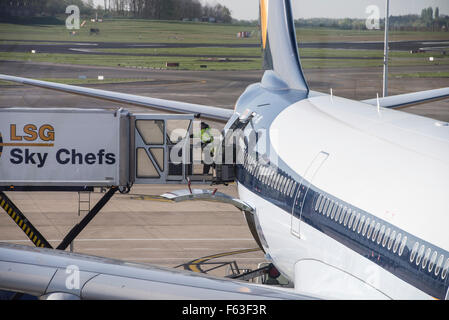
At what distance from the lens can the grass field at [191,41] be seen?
81125 millimetres

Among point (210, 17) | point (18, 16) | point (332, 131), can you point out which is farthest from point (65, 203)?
point (210, 17)

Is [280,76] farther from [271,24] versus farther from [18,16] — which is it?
[18,16]

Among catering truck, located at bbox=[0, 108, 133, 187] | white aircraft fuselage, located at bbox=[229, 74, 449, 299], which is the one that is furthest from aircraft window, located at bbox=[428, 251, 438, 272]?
catering truck, located at bbox=[0, 108, 133, 187]

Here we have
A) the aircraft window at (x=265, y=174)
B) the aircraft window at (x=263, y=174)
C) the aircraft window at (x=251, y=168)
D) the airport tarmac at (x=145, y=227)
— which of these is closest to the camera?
the aircraft window at (x=265, y=174)

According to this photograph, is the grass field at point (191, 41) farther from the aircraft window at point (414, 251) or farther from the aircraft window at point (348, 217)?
the aircraft window at point (414, 251)

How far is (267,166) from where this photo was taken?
14375 millimetres

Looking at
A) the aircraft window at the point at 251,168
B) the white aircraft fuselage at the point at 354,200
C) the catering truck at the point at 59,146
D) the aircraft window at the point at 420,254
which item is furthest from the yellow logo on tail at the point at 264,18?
the aircraft window at the point at 420,254

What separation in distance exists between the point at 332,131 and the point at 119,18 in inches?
3319

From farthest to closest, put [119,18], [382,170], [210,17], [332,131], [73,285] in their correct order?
[210,17]
[119,18]
[332,131]
[382,170]
[73,285]

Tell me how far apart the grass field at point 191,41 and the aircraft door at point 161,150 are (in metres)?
59.5

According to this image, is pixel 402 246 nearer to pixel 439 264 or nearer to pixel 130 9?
pixel 439 264

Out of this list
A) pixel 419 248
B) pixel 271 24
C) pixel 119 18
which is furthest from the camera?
pixel 119 18

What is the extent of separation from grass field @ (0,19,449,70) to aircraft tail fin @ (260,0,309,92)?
56.3 metres

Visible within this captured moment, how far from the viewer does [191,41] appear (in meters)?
108
